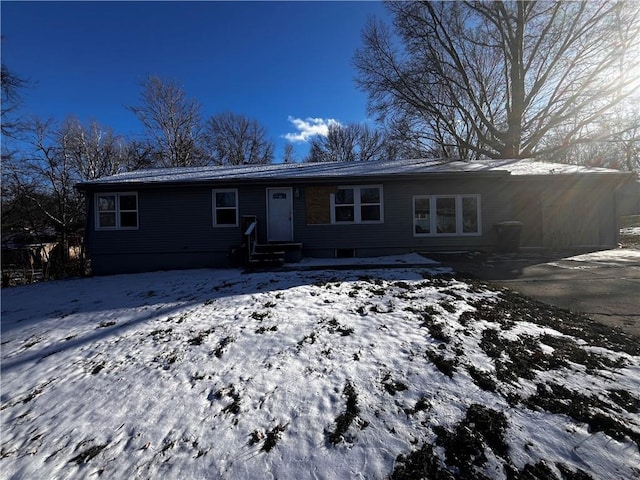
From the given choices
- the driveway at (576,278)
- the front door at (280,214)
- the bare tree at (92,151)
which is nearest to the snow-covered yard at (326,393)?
the driveway at (576,278)

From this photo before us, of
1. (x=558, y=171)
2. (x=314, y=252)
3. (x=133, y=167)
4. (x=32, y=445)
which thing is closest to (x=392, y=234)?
(x=314, y=252)

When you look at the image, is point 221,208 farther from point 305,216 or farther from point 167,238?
point 305,216

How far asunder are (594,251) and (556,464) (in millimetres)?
11211

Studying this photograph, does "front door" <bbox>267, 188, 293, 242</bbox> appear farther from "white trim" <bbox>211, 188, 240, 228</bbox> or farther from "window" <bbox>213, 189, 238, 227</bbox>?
"window" <bbox>213, 189, 238, 227</bbox>

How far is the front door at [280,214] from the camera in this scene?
10188 mm

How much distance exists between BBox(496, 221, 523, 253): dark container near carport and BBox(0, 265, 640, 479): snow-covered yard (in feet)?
19.5

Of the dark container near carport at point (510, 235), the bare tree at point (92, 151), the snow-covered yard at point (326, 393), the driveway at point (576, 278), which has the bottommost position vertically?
the snow-covered yard at point (326, 393)

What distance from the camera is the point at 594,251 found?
381 inches

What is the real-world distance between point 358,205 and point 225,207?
4.84 metres

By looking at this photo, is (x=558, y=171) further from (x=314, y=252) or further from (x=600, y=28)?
(x=600, y=28)

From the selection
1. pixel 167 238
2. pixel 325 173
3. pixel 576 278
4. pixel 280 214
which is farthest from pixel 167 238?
pixel 576 278

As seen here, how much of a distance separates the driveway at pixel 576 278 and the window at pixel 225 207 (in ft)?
23.3

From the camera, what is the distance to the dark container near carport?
9641mm

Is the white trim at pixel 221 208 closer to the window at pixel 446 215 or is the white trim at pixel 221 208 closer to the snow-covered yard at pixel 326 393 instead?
the snow-covered yard at pixel 326 393
